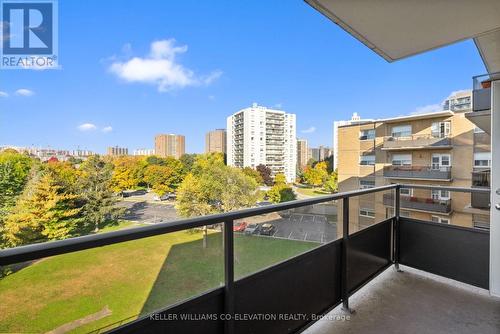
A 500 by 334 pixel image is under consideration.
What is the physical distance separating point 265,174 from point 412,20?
3620 centimetres

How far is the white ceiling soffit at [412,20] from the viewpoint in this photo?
131 cm

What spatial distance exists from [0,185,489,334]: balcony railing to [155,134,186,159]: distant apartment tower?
46.1 meters

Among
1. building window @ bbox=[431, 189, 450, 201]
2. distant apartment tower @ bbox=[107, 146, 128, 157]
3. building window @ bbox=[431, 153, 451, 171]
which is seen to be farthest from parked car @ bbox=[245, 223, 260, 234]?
distant apartment tower @ bbox=[107, 146, 128, 157]

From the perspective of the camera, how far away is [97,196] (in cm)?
2139

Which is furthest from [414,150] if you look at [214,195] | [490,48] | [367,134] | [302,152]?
[302,152]

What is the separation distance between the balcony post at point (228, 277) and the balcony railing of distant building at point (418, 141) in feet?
44.7

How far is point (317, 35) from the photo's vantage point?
28.9m

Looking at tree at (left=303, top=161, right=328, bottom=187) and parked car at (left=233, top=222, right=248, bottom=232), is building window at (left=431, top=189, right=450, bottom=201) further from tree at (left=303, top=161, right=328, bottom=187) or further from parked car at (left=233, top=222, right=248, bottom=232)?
tree at (left=303, top=161, right=328, bottom=187)

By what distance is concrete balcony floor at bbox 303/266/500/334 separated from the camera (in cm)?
166

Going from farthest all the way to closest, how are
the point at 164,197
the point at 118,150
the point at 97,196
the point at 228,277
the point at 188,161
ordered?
the point at 118,150 < the point at 188,161 < the point at 164,197 < the point at 97,196 < the point at 228,277

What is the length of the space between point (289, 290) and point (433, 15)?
1.80m

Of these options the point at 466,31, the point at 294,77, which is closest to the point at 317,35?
the point at 294,77

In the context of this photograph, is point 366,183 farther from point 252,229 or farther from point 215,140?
point 215,140

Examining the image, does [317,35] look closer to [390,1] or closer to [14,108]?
[390,1]
